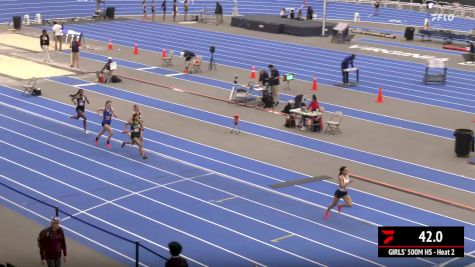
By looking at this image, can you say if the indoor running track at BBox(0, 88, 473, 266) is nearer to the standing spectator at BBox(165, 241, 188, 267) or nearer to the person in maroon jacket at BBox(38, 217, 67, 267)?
the person in maroon jacket at BBox(38, 217, 67, 267)

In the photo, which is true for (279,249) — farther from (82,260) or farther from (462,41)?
(462,41)

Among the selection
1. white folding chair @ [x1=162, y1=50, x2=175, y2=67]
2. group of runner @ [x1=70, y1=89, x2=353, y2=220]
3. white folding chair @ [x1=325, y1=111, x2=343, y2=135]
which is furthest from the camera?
white folding chair @ [x1=162, y1=50, x2=175, y2=67]

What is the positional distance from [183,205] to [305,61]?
20.9 m

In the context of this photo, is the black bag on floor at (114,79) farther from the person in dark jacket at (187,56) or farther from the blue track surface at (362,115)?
the person in dark jacket at (187,56)

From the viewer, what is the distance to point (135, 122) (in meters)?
21.7

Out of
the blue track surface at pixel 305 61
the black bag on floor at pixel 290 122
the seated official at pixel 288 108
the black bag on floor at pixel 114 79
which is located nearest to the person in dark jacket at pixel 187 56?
the blue track surface at pixel 305 61

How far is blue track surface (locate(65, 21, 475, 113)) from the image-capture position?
3161cm

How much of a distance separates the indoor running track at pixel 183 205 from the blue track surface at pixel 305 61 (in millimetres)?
12114

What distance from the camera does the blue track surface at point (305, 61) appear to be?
104ft

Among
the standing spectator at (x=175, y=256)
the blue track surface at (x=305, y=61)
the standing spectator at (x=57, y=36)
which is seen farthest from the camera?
the standing spectator at (x=57, y=36)

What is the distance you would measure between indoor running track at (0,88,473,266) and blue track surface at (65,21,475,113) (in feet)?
39.7

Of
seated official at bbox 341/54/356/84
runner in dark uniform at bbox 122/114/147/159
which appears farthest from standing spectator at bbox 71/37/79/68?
runner in dark uniform at bbox 122/114/147/159

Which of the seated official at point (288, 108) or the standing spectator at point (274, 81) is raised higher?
the standing spectator at point (274, 81)
